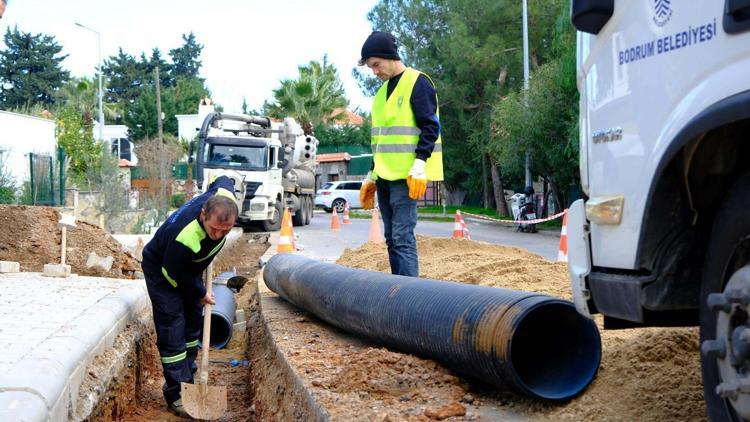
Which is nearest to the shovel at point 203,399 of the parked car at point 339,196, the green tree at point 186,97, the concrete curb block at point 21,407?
the concrete curb block at point 21,407

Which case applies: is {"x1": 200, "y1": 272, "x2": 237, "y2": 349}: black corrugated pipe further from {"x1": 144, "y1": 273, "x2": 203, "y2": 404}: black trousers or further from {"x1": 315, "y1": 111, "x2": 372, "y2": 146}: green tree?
{"x1": 315, "y1": 111, "x2": 372, "y2": 146}: green tree

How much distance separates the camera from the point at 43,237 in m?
11.4

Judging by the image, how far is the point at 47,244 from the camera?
11.3m

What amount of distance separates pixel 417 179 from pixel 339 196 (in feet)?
120

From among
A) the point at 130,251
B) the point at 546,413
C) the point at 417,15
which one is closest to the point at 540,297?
the point at 546,413

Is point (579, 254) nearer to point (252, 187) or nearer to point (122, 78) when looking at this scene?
point (252, 187)

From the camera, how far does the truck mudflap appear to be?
345cm

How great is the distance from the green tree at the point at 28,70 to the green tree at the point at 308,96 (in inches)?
921

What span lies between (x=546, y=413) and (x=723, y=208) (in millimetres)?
1355

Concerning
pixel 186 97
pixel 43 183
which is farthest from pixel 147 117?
pixel 43 183

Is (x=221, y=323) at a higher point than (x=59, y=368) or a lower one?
lower

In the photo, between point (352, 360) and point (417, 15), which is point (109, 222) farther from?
point (417, 15)

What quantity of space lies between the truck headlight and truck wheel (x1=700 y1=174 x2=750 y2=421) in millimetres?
457

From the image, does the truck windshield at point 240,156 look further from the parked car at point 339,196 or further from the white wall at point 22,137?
the parked car at point 339,196
